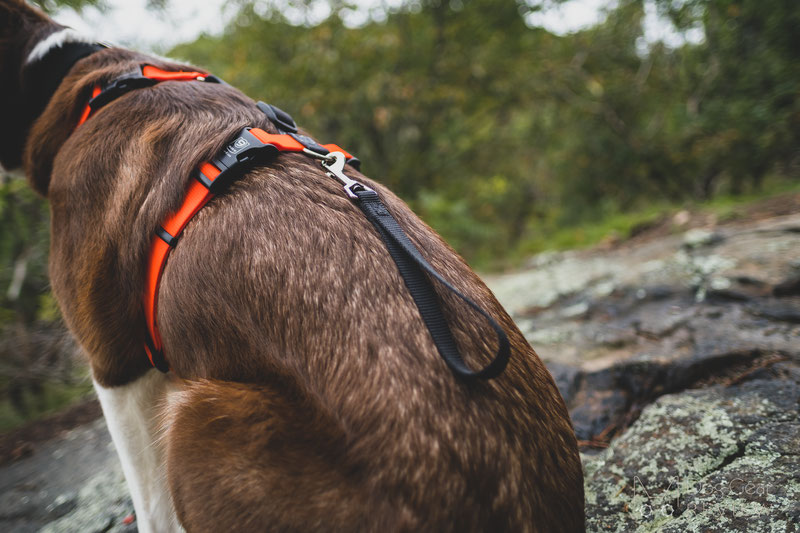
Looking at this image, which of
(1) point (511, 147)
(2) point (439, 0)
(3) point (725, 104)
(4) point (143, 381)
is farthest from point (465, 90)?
(4) point (143, 381)

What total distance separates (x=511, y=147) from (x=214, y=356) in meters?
9.17

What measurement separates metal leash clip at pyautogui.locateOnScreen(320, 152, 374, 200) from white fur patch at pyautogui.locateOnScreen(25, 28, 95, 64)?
1.40 meters

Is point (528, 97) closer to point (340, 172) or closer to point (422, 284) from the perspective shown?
point (340, 172)

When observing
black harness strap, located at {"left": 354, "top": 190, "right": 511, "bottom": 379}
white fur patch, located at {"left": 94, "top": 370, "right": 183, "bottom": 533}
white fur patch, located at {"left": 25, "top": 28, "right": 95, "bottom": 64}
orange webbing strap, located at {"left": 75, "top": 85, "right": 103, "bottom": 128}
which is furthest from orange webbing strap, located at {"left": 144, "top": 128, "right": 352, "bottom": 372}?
white fur patch, located at {"left": 25, "top": 28, "right": 95, "bottom": 64}

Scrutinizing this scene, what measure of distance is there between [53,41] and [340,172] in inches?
60.5

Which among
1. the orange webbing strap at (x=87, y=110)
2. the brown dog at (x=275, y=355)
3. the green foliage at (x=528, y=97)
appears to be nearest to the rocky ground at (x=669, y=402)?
the brown dog at (x=275, y=355)

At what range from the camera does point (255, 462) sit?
1051 mm

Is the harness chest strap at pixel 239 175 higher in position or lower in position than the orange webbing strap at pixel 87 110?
lower

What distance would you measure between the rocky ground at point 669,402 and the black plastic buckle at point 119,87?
1591 millimetres

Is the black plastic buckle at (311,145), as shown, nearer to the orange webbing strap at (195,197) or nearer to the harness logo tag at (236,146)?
the orange webbing strap at (195,197)

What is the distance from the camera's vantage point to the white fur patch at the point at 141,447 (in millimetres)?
1530

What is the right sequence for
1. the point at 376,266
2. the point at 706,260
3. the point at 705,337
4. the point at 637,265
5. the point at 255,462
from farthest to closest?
the point at 637,265, the point at 706,260, the point at 705,337, the point at 376,266, the point at 255,462

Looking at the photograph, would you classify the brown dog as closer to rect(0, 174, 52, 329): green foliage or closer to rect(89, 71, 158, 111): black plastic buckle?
rect(89, 71, 158, 111): black plastic buckle

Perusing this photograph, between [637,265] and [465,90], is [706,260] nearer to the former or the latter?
[637,265]
